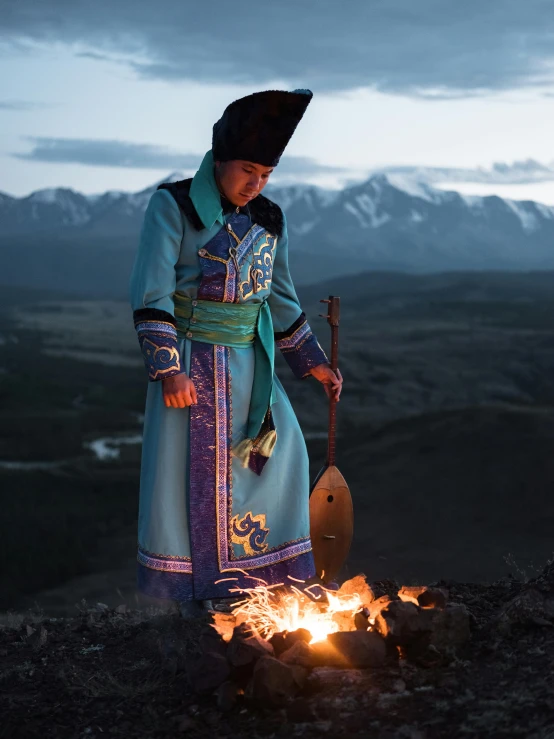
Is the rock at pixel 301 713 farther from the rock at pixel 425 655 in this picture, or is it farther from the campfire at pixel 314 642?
the rock at pixel 425 655

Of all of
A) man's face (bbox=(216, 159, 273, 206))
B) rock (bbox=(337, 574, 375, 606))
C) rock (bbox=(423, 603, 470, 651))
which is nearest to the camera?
rock (bbox=(423, 603, 470, 651))

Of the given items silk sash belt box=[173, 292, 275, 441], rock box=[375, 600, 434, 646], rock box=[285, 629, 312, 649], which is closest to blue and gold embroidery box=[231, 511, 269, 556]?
silk sash belt box=[173, 292, 275, 441]

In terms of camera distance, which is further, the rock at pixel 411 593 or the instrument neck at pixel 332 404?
the instrument neck at pixel 332 404

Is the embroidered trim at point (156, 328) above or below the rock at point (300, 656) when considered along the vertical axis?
above

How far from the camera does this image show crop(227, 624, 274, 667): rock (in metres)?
3.56

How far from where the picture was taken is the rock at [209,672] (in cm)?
359

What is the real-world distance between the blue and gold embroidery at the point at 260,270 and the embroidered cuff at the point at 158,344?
387 mm

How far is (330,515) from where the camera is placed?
4.86m

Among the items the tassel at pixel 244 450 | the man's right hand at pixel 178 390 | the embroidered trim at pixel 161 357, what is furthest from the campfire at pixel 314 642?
the embroidered trim at pixel 161 357

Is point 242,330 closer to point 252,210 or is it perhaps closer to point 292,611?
point 252,210

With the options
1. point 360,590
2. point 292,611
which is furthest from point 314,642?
point 360,590

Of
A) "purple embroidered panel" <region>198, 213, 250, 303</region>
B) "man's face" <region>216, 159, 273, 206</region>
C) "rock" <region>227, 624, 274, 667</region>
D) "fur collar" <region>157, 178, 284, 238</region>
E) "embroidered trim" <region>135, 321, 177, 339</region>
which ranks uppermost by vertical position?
"man's face" <region>216, 159, 273, 206</region>

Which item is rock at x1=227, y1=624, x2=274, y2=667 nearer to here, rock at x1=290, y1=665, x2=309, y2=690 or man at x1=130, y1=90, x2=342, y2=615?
rock at x1=290, y1=665, x2=309, y2=690

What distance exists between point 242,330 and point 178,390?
0.44 meters
